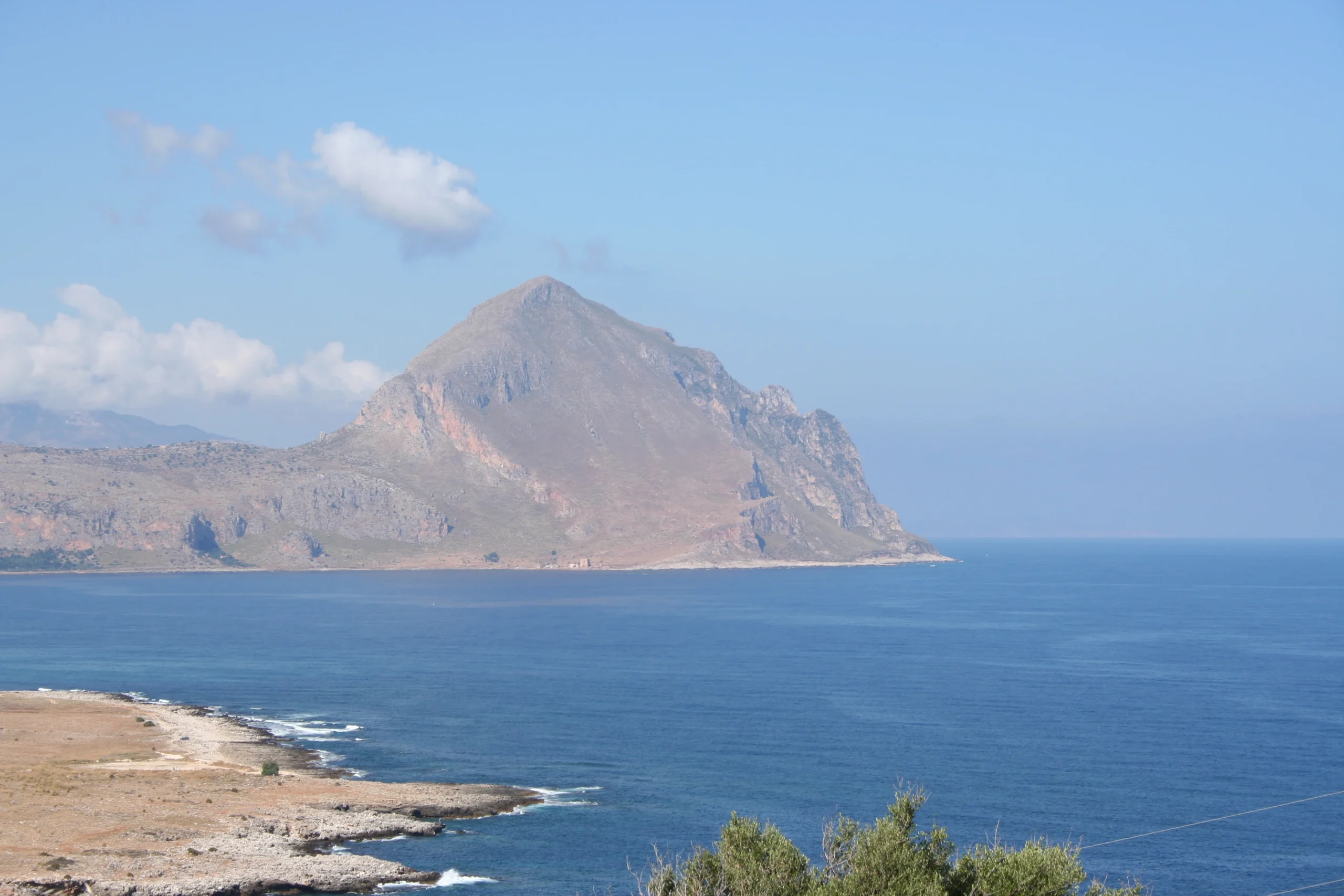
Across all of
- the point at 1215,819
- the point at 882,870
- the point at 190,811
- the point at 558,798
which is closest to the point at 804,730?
the point at 558,798

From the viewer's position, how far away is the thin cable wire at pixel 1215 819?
2990 inches

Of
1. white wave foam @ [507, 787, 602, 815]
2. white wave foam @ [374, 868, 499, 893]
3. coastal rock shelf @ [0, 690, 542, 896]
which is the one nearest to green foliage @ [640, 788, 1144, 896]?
white wave foam @ [374, 868, 499, 893]

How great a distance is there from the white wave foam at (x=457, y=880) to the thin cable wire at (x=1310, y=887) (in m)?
43.0

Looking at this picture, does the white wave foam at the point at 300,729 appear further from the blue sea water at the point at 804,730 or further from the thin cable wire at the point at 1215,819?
the thin cable wire at the point at 1215,819

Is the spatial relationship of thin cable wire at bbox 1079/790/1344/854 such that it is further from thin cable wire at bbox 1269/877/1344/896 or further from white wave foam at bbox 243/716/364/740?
white wave foam at bbox 243/716/364/740

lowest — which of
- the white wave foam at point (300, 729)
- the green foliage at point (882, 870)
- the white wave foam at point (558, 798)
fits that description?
the white wave foam at point (558, 798)

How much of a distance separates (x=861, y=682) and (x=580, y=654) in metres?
46.2

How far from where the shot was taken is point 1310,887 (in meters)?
68.9

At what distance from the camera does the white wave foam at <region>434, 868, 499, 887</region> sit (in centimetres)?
6956

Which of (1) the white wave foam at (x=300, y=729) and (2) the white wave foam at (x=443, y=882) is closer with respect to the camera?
(2) the white wave foam at (x=443, y=882)

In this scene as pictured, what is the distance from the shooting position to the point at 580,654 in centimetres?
17700

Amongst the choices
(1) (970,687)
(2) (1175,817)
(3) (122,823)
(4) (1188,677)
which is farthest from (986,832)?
(4) (1188,677)


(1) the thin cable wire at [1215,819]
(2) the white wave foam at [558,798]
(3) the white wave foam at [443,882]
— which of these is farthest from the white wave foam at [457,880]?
(1) the thin cable wire at [1215,819]

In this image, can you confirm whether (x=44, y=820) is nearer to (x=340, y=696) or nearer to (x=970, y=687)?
(x=340, y=696)
